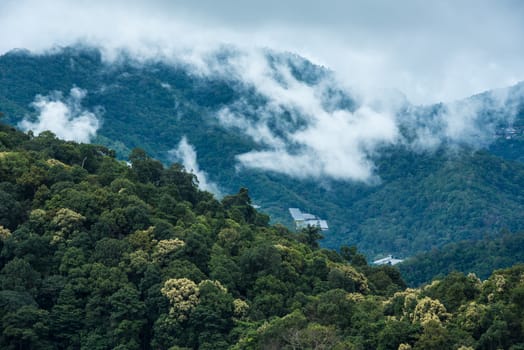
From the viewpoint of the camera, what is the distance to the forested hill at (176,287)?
33375 mm

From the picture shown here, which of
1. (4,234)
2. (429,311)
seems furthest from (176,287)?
(429,311)

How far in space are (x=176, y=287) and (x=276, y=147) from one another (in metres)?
129

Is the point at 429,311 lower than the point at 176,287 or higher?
lower

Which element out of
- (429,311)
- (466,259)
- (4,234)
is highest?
(466,259)

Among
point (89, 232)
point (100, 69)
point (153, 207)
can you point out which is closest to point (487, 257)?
point (153, 207)

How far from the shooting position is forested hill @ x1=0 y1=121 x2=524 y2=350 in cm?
3338

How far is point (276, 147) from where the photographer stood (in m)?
167

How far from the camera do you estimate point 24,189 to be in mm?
47375

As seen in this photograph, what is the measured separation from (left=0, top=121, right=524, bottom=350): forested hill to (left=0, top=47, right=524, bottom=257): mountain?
8493 centimetres

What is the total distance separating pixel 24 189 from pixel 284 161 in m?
119

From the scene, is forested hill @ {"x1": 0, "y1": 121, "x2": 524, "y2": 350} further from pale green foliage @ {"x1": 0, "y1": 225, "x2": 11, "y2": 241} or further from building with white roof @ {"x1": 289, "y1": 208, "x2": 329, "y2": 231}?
building with white roof @ {"x1": 289, "y1": 208, "x2": 329, "y2": 231}

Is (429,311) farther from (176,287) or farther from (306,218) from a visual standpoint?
(306,218)

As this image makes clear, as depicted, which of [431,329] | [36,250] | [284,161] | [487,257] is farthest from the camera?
[284,161]

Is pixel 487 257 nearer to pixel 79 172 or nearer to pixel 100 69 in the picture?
pixel 79 172
